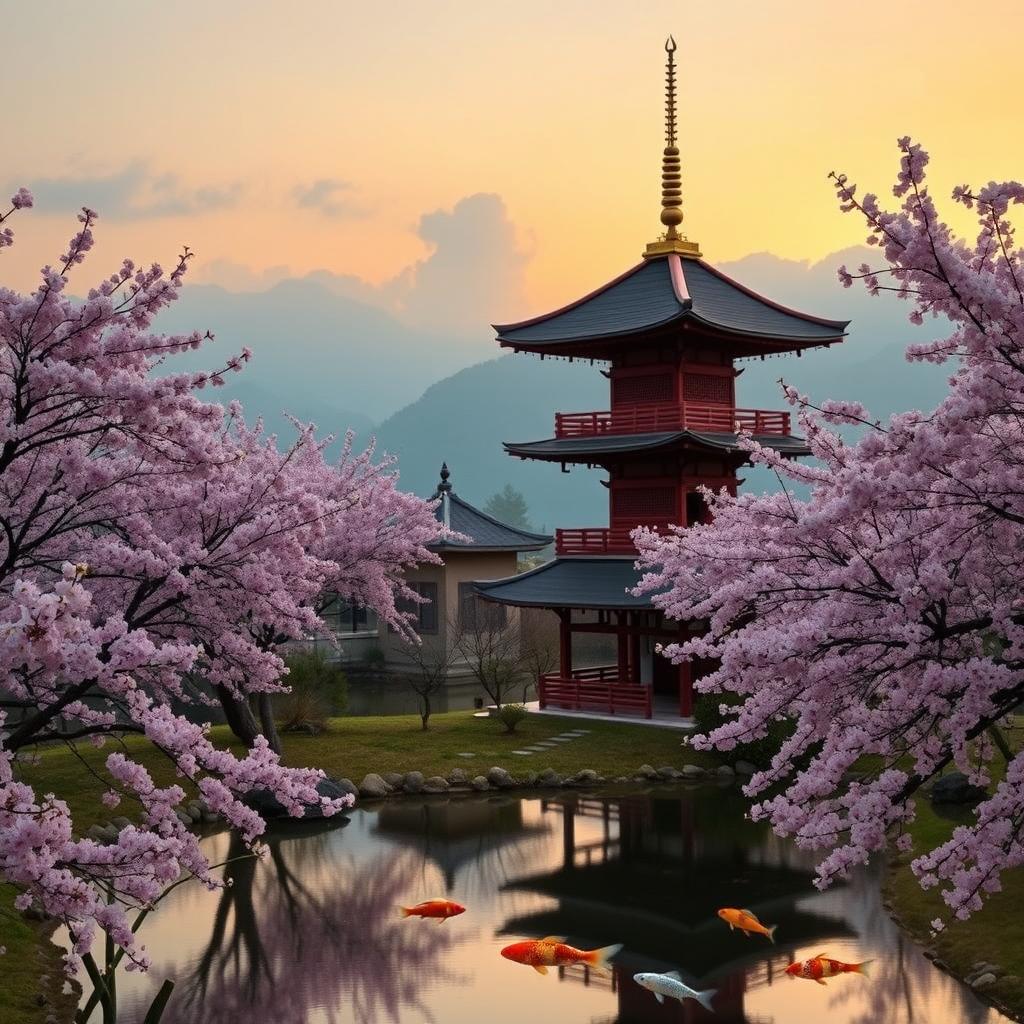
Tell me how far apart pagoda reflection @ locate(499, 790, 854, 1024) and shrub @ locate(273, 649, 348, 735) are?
6.45 meters

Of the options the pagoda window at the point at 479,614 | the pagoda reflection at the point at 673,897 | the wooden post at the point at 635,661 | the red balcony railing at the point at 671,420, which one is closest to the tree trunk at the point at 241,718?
the pagoda reflection at the point at 673,897

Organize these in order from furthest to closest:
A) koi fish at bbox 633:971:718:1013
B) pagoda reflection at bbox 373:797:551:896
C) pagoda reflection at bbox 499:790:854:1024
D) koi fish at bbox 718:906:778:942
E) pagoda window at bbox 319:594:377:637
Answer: pagoda window at bbox 319:594:377:637 → pagoda reflection at bbox 373:797:551:896 → koi fish at bbox 718:906:778:942 → pagoda reflection at bbox 499:790:854:1024 → koi fish at bbox 633:971:718:1013

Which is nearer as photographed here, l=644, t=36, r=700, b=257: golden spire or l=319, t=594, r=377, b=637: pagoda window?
l=644, t=36, r=700, b=257: golden spire

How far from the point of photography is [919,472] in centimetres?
710

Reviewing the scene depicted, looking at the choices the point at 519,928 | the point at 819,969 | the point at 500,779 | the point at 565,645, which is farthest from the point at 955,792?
the point at 565,645

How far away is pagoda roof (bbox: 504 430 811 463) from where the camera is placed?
25156 mm

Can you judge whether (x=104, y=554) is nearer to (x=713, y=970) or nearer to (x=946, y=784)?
(x=713, y=970)

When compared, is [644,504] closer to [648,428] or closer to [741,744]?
[648,428]

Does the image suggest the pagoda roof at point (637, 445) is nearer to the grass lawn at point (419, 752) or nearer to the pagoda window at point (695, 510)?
the pagoda window at point (695, 510)

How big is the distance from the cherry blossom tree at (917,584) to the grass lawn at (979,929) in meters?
3.60

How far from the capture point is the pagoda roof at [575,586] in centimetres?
2564

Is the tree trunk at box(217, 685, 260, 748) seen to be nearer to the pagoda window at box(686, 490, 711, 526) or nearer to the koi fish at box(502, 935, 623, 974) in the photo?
the koi fish at box(502, 935, 623, 974)

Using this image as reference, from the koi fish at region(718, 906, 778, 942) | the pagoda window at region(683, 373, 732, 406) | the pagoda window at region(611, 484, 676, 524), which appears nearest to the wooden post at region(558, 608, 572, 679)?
the pagoda window at region(611, 484, 676, 524)

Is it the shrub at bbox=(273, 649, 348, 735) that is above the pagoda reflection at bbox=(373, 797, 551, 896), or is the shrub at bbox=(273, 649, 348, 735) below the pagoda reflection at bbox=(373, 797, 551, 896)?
above
